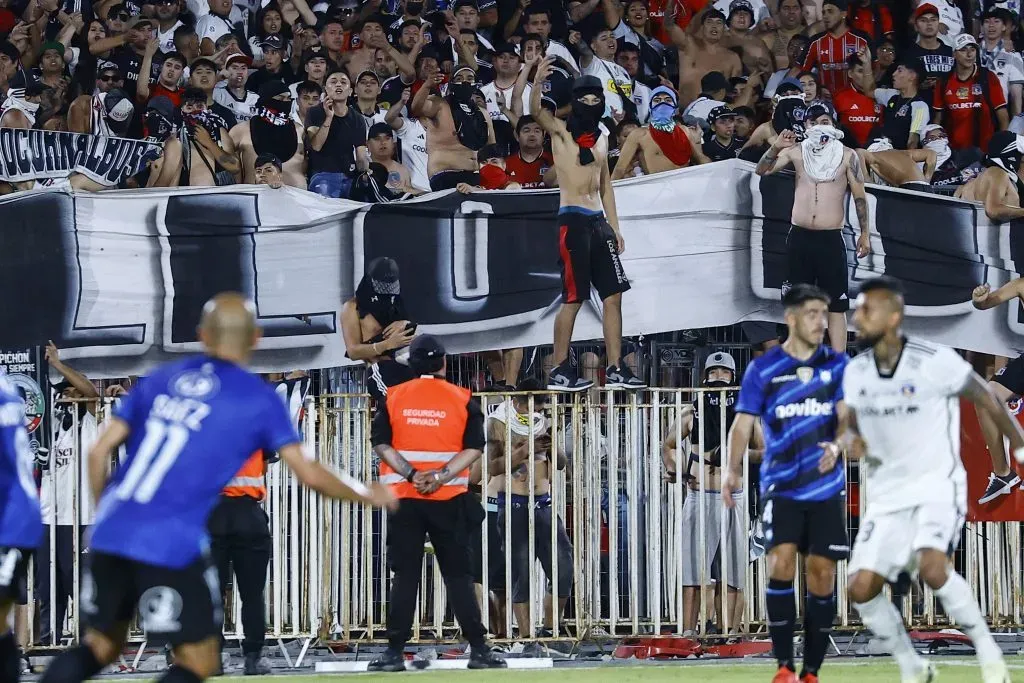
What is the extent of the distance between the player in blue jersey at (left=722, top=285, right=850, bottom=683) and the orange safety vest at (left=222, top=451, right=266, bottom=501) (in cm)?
322

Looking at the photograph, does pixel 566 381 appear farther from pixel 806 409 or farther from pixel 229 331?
pixel 229 331

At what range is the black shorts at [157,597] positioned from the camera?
6.57 meters

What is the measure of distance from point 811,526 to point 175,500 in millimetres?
4185

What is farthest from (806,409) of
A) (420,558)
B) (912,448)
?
(420,558)

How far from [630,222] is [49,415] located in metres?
4.89

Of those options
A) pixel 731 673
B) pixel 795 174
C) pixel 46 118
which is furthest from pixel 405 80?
pixel 731 673

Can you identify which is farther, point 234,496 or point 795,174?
point 795,174

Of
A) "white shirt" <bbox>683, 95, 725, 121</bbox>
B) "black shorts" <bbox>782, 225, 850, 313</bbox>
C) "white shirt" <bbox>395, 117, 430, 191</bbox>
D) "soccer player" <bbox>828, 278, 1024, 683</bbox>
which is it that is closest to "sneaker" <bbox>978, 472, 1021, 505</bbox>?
"black shorts" <bbox>782, 225, 850, 313</bbox>

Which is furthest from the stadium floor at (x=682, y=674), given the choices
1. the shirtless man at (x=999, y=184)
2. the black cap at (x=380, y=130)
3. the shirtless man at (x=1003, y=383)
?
the black cap at (x=380, y=130)

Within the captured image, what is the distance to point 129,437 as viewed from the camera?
6.81 m

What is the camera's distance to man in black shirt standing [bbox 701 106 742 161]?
50.5ft

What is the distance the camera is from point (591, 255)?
515 inches

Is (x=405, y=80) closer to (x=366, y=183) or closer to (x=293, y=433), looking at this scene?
(x=366, y=183)

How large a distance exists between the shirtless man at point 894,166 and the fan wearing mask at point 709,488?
275cm
